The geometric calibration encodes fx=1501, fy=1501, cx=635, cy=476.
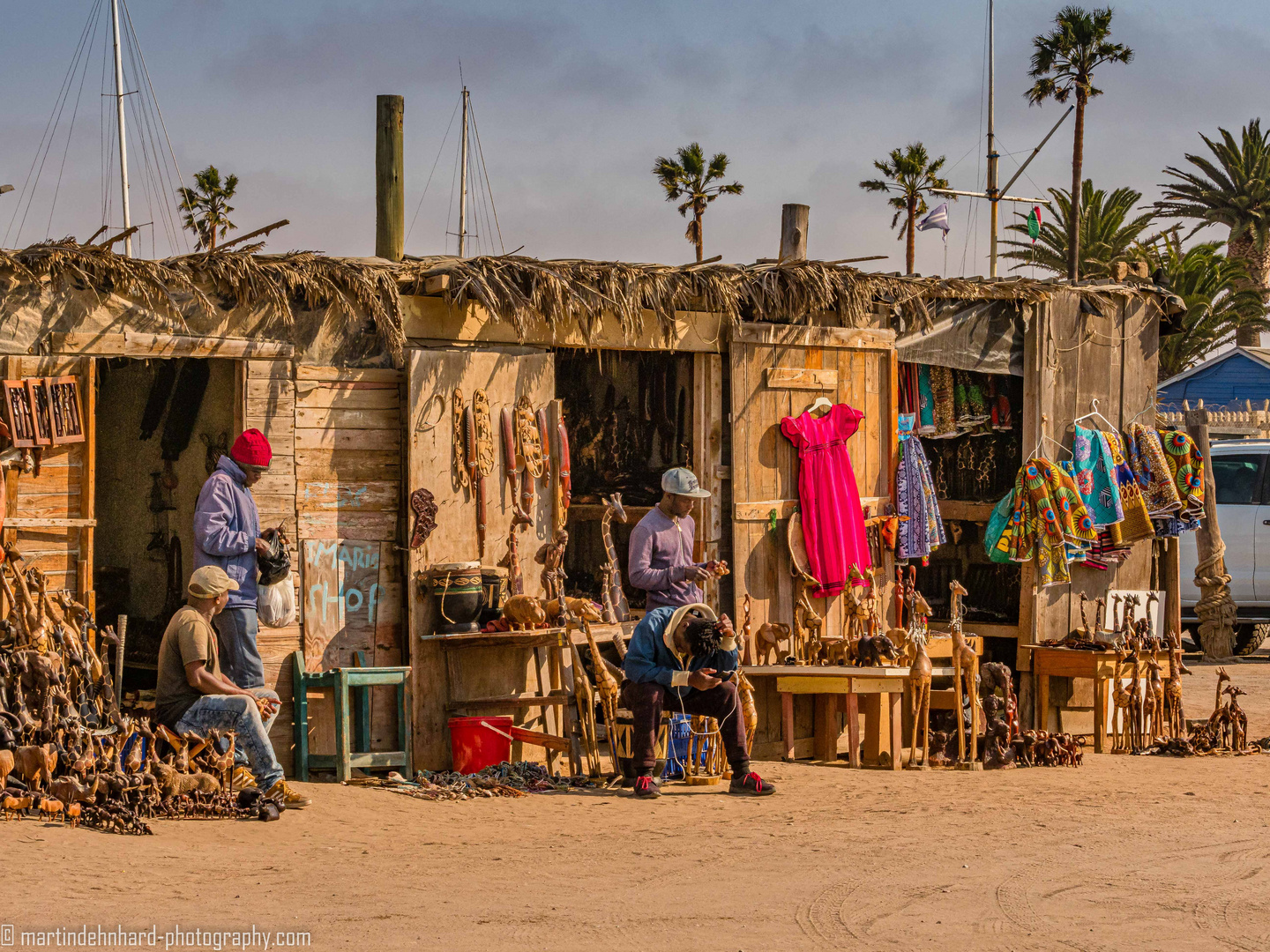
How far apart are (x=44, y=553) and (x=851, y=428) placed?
5.26 meters

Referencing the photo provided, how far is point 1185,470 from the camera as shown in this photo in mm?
11453

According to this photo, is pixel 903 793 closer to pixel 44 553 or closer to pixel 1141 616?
pixel 1141 616

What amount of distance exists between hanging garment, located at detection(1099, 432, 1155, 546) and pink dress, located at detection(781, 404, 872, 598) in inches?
88.5

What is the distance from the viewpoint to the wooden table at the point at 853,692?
9398mm

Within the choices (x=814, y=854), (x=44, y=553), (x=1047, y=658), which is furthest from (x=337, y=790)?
(x=1047, y=658)

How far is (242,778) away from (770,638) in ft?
12.3

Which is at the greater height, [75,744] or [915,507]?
[915,507]

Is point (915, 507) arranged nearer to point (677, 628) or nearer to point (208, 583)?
point (677, 628)

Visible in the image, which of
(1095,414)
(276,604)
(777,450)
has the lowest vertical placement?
(276,604)

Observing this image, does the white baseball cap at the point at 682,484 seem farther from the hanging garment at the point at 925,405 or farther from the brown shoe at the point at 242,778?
the hanging garment at the point at 925,405

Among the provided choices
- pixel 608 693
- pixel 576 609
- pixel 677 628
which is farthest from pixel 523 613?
pixel 677 628

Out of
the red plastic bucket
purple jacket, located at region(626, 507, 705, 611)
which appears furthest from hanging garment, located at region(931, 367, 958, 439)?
the red plastic bucket

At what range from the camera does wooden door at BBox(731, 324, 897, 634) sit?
33.0ft

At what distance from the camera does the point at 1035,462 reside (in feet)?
36.1
